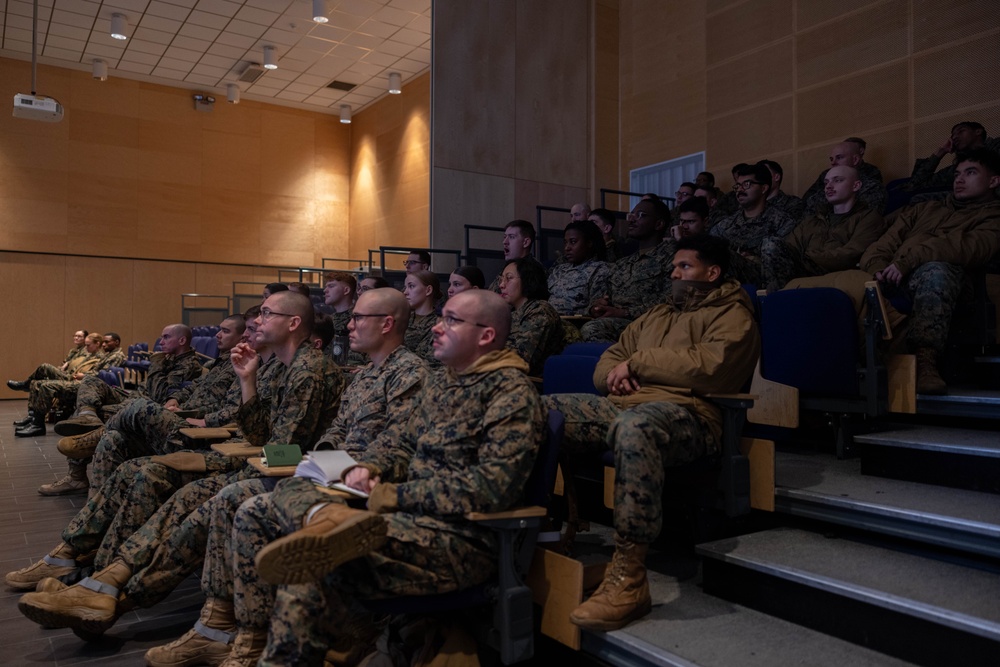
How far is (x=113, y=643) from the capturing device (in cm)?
251

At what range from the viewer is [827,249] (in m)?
3.88

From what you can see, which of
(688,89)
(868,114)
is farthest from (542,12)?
(868,114)

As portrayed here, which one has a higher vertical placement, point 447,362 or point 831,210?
point 831,210

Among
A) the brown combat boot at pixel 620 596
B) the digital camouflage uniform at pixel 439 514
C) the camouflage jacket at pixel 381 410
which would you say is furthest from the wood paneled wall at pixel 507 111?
the brown combat boot at pixel 620 596

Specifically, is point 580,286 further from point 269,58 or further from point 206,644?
point 269,58

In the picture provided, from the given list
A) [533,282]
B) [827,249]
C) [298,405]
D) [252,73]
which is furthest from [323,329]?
[252,73]

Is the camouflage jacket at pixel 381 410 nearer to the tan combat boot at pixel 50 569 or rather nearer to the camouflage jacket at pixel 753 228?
the tan combat boot at pixel 50 569

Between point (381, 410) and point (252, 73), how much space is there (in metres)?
10.1

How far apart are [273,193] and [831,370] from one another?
11.3m

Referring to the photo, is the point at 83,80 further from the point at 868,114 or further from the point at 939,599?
the point at 939,599

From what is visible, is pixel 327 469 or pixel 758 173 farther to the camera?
pixel 758 173

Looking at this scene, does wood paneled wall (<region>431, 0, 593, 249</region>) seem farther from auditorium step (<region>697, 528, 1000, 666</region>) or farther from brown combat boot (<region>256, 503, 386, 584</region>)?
brown combat boot (<region>256, 503, 386, 584</region>)

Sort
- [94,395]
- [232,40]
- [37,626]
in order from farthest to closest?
[232,40]
[94,395]
[37,626]

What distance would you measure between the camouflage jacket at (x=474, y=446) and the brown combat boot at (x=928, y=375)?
1.76 m
